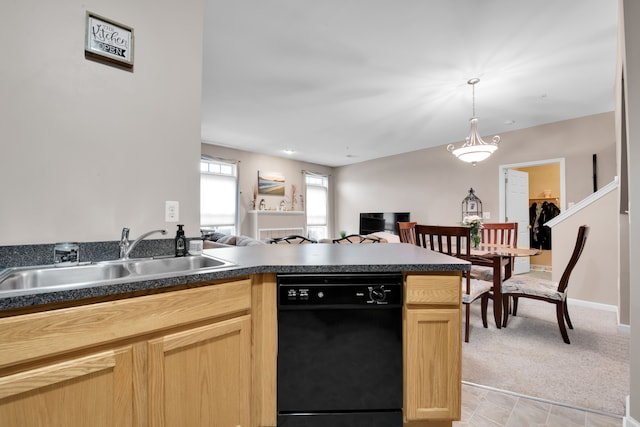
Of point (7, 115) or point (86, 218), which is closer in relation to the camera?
point (7, 115)

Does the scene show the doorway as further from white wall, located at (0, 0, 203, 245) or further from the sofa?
white wall, located at (0, 0, 203, 245)

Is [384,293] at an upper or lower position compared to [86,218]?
lower

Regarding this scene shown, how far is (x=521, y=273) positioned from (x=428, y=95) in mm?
4073

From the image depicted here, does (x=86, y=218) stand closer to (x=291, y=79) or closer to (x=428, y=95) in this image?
(x=291, y=79)

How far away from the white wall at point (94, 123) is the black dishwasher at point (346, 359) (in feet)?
3.26

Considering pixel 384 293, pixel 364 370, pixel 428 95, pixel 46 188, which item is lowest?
pixel 364 370

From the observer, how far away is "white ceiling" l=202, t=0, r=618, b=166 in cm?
213

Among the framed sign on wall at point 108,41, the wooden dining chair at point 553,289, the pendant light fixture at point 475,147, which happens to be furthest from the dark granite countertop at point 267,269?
Result: the pendant light fixture at point 475,147

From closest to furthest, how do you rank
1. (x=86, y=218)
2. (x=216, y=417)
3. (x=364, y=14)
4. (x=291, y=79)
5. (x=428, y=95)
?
1. (x=216, y=417)
2. (x=86, y=218)
3. (x=364, y=14)
4. (x=291, y=79)
5. (x=428, y=95)

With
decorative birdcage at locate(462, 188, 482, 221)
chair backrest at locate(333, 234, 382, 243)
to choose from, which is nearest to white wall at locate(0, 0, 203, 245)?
chair backrest at locate(333, 234, 382, 243)

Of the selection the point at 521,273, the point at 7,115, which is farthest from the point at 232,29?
the point at 521,273

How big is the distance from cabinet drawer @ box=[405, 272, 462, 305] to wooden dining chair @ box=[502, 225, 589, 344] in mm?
1914

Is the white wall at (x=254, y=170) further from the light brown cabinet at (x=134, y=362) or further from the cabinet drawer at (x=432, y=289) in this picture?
the cabinet drawer at (x=432, y=289)

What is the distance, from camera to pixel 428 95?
3.54 meters
